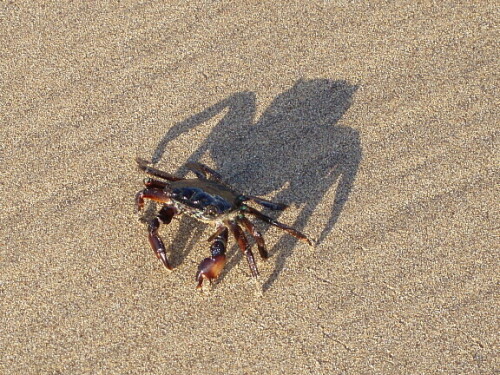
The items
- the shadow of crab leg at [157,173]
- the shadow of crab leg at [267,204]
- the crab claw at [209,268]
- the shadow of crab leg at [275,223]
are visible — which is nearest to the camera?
the crab claw at [209,268]

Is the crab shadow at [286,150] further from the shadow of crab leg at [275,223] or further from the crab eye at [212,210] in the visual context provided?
the crab eye at [212,210]

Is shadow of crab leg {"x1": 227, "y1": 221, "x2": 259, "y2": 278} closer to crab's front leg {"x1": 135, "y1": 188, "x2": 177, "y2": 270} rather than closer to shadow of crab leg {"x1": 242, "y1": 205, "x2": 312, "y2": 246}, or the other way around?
shadow of crab leg {"x1": 242, "y1": 205, "x2": 312, "y2": 246}

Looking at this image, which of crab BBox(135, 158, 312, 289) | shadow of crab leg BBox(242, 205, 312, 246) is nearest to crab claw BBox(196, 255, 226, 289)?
crab BBox(135, 158, 312, 289)

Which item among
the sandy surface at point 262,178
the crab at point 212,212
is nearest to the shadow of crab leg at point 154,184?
the crab at point 212,212

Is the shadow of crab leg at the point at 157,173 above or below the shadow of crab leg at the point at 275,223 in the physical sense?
above

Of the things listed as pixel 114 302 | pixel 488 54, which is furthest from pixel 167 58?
pixel 488 54

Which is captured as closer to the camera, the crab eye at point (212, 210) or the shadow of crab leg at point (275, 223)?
the crab eye at point (212, 210)

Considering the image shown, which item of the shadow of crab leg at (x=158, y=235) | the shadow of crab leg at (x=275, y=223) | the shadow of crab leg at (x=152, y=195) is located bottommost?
the shadow of crab leg at (x=275, y=223)
